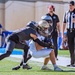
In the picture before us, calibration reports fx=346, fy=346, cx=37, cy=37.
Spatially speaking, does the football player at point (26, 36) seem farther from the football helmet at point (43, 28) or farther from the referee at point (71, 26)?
the referee at point (71, 26)

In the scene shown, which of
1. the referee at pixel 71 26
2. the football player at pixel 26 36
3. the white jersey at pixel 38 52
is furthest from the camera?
the referee at pixel 71 26

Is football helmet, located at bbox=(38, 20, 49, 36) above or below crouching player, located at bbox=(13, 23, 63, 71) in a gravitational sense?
above

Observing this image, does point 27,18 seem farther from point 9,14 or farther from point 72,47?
point 72,47

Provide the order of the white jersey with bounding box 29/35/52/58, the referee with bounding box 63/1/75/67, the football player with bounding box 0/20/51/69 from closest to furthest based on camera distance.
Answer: the football player with bounding box 0/20/51/69 < the white jersey with bounding box 29/35/52/58 < the referee with bounding box 63/1/75/67

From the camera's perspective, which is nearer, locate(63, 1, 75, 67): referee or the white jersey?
the white jersey

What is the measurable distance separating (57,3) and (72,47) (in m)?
16.0

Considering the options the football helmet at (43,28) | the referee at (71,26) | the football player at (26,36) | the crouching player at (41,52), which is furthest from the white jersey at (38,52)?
the referee at (71,26)

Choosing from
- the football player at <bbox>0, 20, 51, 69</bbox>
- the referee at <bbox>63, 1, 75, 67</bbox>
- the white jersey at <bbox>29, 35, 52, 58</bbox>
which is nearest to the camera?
the football player at <bbox>0, 20, 51, 69</bbox>

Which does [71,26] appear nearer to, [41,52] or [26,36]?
[41,52]

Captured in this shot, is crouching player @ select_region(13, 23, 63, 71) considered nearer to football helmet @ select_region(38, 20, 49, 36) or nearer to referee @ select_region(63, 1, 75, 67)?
football helmet @ select_region(38, 20, 49, 36)

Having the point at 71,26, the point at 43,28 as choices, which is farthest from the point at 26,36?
the point at 71,26

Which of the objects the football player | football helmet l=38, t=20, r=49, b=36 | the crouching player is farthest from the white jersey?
football helmet l=38, t=20, r=49, b=36

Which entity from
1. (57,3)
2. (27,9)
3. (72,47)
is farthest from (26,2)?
(72,47)

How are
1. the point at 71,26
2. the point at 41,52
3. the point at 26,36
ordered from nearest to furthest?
the point at 26,36 → the point at 41,52 → the point at 71,26
